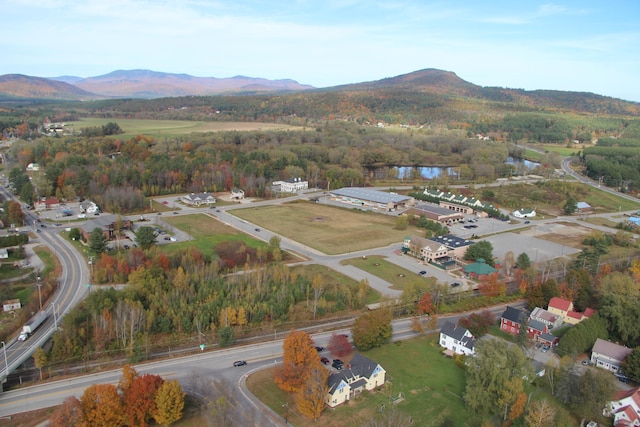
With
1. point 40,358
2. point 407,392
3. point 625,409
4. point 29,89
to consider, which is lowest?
point 407,392

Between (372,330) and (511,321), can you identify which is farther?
(511,321)

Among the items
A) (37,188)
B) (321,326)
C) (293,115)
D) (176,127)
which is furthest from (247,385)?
(293,115)

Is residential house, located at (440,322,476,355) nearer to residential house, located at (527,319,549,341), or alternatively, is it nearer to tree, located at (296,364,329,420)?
residential house, located at (527,319,549,341)

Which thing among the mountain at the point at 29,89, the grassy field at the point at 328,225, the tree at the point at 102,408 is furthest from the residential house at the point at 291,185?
the mountain at the point at 29,89

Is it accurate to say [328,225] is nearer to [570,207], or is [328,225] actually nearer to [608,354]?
[608,354]

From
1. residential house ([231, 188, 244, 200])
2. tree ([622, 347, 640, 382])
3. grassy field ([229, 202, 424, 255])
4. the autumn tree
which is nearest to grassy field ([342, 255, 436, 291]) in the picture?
grassy field ([229, 202, 424, 255])

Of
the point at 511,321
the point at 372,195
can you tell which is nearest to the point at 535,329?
the point at 511,321

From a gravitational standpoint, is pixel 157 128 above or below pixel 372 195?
above
